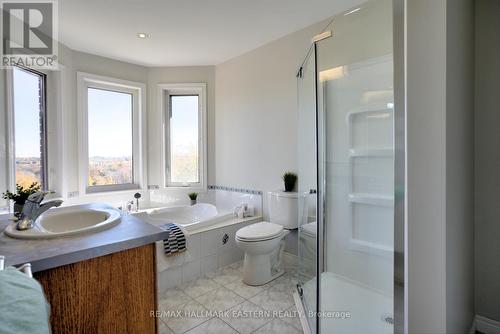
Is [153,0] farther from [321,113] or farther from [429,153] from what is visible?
[429,153]

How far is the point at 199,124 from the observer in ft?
12.2

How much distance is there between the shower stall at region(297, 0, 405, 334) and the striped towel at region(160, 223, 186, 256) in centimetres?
115

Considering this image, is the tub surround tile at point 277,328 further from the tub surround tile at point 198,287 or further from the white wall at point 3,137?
the white wall at point 3,137

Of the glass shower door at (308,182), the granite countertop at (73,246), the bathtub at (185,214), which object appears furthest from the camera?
the bathtub at (185,214)

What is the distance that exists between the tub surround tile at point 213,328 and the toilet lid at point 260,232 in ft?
2.26

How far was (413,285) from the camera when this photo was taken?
107cm

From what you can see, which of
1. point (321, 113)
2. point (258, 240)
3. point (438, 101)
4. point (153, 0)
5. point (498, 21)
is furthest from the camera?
point (258, 240)

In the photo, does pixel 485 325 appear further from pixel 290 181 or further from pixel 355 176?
pixel 290 181

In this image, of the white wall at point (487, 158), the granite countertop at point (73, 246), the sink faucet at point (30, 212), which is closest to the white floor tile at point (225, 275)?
the granite countertop at point (73, 246)

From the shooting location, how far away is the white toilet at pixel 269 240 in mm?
2324

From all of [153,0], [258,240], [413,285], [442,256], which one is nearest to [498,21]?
[442,256]

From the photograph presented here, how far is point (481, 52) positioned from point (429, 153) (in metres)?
1.28

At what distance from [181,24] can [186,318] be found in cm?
262

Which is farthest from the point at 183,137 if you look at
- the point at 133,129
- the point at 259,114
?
the point at 259,114
